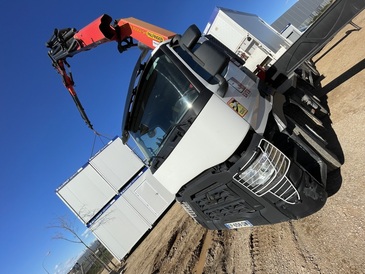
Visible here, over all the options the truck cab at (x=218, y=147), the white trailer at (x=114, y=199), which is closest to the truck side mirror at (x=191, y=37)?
the truck cab at (x=218, y=147)

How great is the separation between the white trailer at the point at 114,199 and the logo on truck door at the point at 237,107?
13768 millimetres

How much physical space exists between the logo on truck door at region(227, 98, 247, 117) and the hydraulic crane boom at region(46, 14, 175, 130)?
162 cm

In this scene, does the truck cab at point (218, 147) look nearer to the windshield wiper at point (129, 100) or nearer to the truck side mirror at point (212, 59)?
the truck side mirror at point (212, 59)

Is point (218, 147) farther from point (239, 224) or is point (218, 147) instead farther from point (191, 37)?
point (191, 37)

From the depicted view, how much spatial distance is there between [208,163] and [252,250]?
6.87 ft

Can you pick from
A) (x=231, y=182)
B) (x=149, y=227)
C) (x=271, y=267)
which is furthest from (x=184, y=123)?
(x=149, y=227)

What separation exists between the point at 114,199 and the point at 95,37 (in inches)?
526

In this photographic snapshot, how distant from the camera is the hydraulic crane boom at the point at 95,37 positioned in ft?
15.6

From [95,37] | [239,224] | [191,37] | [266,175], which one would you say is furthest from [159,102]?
[95,37]

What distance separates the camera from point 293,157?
3.47m

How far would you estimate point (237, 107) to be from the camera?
3348 mm

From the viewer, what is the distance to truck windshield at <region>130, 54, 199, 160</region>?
3.49 m

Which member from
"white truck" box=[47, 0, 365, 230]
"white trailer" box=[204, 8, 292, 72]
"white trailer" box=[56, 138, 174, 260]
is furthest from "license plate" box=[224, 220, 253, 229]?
"white trailer" box=[56, 138, 174, 260]

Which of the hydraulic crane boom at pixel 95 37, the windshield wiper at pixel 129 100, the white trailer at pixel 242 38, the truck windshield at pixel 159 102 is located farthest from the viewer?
the white trailer at pixel 242 38
